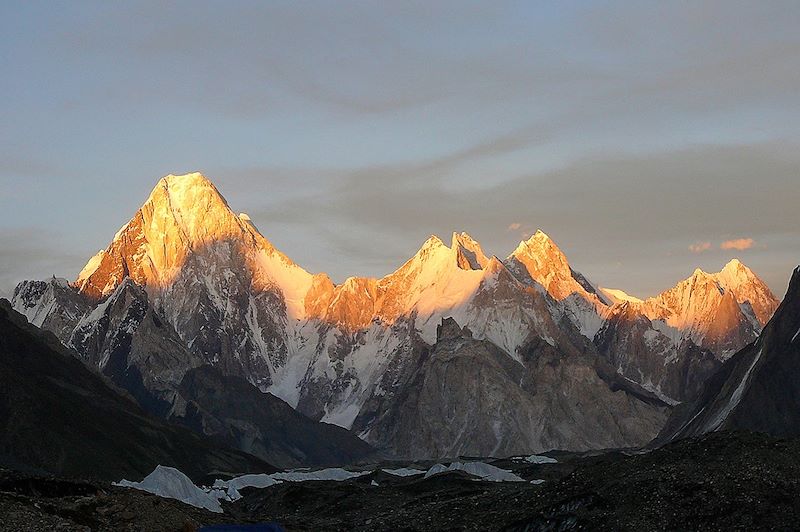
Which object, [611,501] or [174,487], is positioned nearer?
[611,501]

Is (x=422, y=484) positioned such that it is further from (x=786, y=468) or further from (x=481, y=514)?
(x=786, y=468)

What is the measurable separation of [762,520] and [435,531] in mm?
27871

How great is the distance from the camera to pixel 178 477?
520ft

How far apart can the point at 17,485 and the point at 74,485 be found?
4273mm

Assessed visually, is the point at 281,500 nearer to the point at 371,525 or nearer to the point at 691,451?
the point at 371,525

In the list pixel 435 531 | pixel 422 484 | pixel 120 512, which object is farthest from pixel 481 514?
pixel 422 484

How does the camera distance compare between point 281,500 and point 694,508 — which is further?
point 281,500

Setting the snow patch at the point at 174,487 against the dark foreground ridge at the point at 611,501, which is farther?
the snow patch at the point at 174,487

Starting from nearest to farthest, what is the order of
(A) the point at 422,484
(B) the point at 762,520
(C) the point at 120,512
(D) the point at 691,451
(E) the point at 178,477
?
1. (B) the point at 762,520
2. (C) the point at 120,512
3. (D) the point at 691,451
4. (E) the point at 178,477
5. (A) the point at 422,484

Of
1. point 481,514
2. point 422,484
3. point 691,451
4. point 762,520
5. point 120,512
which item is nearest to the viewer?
point 762,520

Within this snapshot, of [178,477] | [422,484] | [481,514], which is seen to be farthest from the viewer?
[422,484]

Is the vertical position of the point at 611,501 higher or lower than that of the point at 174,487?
lower

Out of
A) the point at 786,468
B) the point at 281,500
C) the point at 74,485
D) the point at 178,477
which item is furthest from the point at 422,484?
the point at 786,468

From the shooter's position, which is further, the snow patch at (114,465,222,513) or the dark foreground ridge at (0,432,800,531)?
the snow patch at (114,465,222,513)
